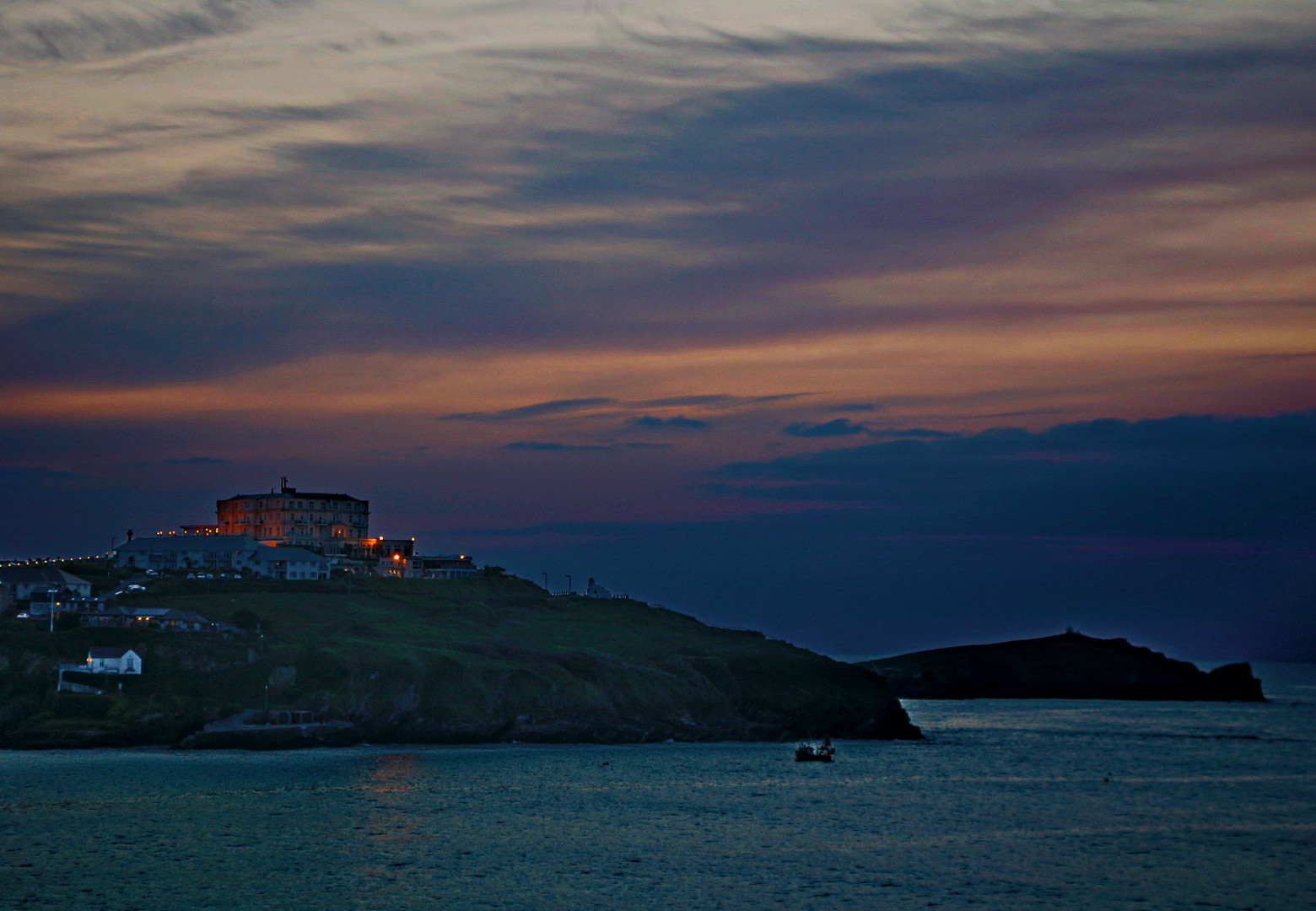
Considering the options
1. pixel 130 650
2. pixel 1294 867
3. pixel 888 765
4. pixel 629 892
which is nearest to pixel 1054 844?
pixel 1294 867

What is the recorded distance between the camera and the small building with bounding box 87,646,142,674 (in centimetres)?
14888

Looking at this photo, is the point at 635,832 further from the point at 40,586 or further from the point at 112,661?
the point at 40,586

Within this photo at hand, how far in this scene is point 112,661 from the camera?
14975 centimetres

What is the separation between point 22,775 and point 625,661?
8197 centimetres

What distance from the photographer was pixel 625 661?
178 m

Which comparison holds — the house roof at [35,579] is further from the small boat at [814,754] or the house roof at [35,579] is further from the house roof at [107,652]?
the small boat at [814,754]

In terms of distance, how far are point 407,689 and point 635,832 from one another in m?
66.1

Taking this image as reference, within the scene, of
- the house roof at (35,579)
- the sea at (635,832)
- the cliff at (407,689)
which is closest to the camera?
the sea at (635,832)

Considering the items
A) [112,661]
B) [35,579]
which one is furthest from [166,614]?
[35,579]

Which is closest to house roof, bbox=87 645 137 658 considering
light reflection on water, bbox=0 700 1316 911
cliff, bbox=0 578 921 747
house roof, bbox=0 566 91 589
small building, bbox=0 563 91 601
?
cliff, bbox=0 578 921 747

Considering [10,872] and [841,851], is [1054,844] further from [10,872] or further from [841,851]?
[10,872]

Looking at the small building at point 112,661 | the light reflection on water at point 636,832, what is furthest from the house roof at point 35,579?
the light reflection on water at point 636,832

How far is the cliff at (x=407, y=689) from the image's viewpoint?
144m

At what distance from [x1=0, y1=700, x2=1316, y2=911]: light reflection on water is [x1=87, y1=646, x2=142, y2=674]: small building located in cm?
1695
